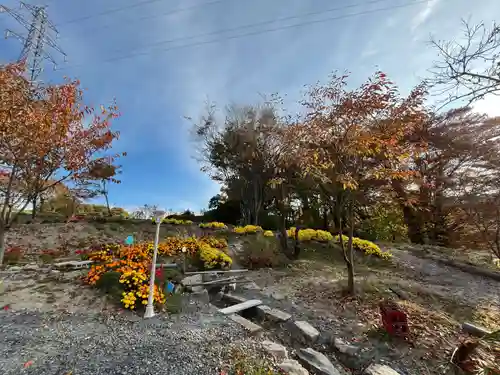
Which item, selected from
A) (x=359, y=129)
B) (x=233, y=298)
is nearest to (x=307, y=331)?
(x=233, y=298)

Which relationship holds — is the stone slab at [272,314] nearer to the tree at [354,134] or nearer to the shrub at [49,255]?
the tree at [354,134]

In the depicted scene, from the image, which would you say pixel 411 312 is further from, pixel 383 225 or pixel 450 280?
pixel 383 225

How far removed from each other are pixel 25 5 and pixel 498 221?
12.9 metres

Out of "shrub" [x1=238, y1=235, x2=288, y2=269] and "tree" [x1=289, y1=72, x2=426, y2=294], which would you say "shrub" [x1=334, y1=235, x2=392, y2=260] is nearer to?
"shrub" [x1=238, y1=235, x2=288, y2=269]

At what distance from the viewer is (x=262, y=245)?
7477mm

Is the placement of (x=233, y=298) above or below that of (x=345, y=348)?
above

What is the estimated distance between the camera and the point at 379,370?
8.29 feet

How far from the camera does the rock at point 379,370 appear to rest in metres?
2.49

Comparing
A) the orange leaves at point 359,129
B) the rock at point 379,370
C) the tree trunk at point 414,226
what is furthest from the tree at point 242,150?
the rock at point 379,370

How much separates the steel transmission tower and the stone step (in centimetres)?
571

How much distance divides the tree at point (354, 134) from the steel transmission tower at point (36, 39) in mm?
5629

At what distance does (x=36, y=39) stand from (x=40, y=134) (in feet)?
10.6

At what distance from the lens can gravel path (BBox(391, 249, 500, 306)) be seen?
213 inches

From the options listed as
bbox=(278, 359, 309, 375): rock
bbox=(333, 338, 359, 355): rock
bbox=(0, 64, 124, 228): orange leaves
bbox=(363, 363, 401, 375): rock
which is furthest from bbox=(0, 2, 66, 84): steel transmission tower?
bbox=(363, 363, 401, 375): rock
